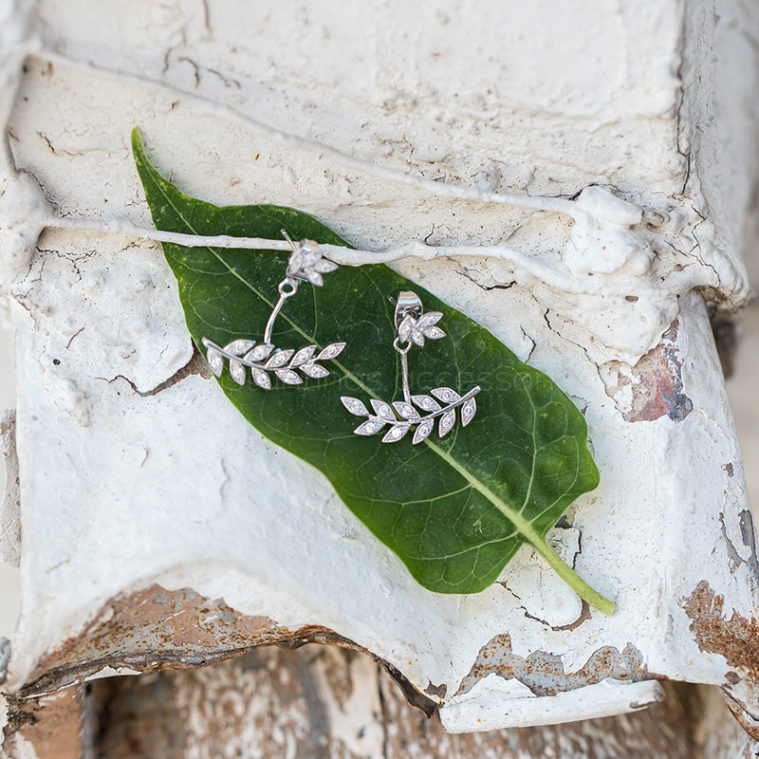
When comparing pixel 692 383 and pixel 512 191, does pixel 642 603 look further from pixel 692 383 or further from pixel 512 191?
pixel 512 191

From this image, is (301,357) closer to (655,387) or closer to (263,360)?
(263,360)

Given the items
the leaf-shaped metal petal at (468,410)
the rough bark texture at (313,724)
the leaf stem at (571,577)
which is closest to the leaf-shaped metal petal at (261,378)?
the leaf-shaped metal petal at (468,410)

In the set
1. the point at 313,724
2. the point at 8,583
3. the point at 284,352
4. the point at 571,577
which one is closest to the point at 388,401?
the point at 284,352

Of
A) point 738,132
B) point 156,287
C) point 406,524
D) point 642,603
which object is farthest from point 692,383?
point 156,287

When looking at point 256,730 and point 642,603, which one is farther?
point 256,730

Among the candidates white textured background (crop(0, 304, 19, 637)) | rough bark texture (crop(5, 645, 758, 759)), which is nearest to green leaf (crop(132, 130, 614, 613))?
rough bark texture (crop(5, 645, 758, 759))

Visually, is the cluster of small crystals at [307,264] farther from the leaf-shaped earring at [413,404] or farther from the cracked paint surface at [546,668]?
the cracked paint surface at [546,668]
